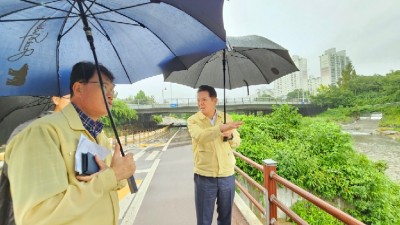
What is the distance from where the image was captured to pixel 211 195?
8.75 feet

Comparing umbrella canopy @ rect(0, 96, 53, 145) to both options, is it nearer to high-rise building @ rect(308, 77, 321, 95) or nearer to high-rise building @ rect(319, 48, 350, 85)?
high-rise building @ rect(319, 48, 350, 85)

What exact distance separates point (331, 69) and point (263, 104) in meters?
106

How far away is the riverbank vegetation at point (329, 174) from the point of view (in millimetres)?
8000

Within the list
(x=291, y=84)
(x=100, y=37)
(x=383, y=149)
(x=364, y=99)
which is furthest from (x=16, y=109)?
(x=291, y=84)

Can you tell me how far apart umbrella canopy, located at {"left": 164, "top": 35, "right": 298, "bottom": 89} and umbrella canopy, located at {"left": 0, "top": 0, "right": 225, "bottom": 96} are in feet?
2.35

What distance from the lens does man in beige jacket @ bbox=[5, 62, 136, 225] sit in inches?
41.3

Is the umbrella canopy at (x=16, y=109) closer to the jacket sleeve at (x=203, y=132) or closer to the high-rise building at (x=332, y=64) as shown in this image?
the jacket sleeve at (x=203, y=132)

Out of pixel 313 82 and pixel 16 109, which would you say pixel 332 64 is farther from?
pixel 16 109

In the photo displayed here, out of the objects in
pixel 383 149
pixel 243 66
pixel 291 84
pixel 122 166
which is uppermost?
pixel 291 84

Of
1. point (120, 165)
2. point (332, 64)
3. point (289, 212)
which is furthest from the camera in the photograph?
point (332, 64)

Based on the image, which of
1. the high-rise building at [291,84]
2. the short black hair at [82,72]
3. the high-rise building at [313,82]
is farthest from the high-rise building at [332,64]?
the short black hair at [82,72]

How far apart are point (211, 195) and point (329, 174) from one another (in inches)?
280

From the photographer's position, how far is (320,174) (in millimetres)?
8391

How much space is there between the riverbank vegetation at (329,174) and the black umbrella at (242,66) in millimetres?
4242
